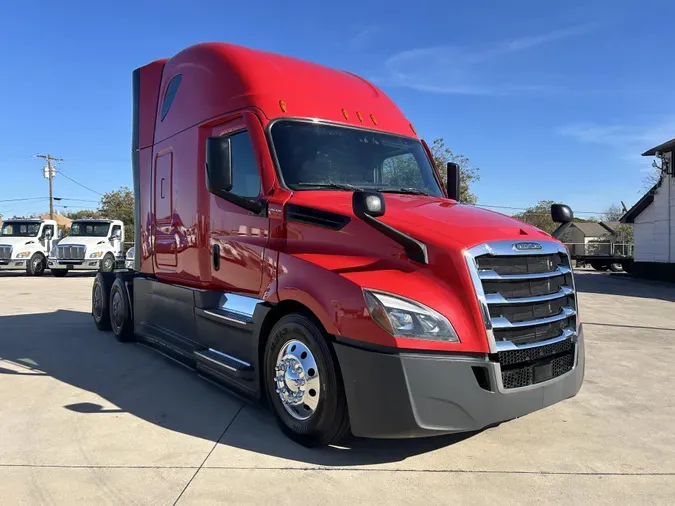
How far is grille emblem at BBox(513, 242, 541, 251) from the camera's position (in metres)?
3.67

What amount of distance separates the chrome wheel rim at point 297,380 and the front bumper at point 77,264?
2066 cm

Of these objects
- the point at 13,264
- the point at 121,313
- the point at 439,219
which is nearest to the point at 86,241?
the point at 13,264

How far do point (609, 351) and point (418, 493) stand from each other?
216 inches

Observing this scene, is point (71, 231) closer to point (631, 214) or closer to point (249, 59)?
point (249, 59)

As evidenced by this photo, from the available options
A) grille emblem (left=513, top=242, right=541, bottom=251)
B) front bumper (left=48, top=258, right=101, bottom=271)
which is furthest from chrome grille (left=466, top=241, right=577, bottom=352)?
front bumper (left=48, top=258, right=101, bottom=271)

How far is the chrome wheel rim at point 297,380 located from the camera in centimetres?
375

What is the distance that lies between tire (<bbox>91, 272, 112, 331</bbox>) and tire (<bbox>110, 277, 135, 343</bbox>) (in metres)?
0.39

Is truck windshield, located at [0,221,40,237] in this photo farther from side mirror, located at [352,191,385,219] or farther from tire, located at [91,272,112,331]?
side mirror, located at [352,191,385,219]

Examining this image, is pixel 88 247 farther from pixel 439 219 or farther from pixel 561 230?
pixel 439 219

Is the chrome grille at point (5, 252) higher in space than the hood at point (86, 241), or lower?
lower

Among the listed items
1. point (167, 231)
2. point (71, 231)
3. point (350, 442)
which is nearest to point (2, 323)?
point (167, 231)

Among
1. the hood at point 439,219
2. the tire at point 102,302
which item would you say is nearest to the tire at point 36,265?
the tire at point 102,302

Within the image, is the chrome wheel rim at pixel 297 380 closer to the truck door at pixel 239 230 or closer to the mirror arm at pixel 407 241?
the truck door at pixel 239 230

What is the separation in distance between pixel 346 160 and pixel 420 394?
7.45ft
